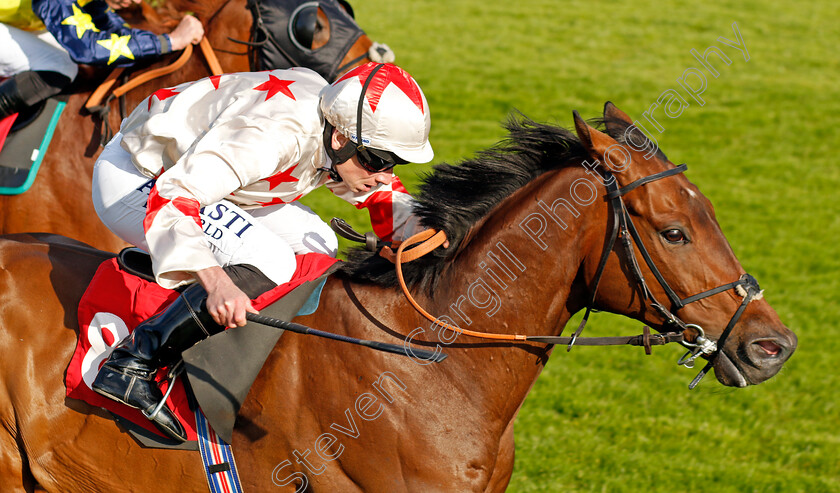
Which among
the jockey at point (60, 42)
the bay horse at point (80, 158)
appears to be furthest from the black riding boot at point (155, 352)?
the jockey at point (60, 42)

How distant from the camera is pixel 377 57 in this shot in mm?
4586

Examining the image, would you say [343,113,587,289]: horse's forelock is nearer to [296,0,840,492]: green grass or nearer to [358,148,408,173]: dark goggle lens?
[358,148,408,173]: dark goggle lens

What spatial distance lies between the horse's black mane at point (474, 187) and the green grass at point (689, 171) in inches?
14.6

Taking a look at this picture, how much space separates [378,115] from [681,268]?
109 centimetres

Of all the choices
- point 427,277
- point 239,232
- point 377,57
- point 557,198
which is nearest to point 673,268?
point 557,198

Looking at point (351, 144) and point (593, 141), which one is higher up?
point (593, 141)

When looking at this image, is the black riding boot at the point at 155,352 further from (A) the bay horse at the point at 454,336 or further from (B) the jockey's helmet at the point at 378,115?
(B) the jockey's helmet at the point at 378,115

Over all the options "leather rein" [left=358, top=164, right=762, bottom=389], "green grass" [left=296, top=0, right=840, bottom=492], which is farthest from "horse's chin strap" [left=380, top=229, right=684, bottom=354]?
"green grass" [left=296, top=0, right=840, bottom=492]

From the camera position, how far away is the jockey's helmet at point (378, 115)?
9.09ft

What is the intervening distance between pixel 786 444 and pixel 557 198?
341 cm

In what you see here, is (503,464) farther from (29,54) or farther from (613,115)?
(29,54)

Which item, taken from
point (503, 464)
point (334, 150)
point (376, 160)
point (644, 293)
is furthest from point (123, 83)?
point (644, 293)

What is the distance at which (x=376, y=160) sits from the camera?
287 cm

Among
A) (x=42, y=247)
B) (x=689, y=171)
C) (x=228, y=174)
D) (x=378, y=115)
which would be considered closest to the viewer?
(x=228, y=174)
